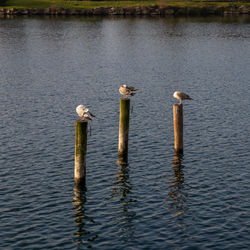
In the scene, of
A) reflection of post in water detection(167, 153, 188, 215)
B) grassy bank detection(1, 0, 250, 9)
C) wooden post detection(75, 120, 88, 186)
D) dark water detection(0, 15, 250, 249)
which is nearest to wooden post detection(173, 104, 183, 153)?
reflection of post in water detection(167, 153, 188, 215)

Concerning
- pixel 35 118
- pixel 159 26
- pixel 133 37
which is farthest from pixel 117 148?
pixel 159 26

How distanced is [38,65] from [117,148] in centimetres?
4275

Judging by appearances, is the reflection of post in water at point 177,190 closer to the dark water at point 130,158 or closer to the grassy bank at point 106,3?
the dark water at point 130,158

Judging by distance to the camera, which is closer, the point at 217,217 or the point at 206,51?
the point at 217,217

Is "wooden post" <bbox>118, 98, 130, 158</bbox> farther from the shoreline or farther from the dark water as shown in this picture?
the shoreline

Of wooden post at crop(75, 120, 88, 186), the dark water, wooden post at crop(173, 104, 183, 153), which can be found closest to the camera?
the dark water

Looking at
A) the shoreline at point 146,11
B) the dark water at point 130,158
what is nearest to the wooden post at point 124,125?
the dark water at point 130,158

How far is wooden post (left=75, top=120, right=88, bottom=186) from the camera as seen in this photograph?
30172mm

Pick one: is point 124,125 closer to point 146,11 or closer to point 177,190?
point 177,190

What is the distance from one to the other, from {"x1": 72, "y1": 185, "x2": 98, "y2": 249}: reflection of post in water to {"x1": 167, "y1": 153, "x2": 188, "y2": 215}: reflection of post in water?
509cm

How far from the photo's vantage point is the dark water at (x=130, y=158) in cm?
2689

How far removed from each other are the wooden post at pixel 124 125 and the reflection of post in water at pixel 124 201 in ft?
2.13

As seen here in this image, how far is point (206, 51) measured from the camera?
93.4m

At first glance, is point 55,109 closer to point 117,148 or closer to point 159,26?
point 117,148
